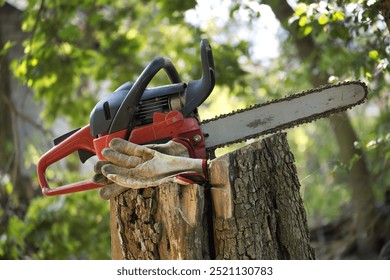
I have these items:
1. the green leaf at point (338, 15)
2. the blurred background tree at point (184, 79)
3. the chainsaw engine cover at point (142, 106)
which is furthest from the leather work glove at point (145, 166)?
the blurred background tree at point (184, 79)

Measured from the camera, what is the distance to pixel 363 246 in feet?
16.7

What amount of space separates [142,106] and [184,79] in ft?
10.8

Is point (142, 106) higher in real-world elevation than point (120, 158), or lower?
higher

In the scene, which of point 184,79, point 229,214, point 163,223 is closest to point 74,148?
point 163,223

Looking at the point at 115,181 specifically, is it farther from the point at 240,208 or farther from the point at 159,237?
the point at 240,208

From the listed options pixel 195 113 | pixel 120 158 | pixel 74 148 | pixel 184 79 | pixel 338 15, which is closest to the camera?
pixel 120 158

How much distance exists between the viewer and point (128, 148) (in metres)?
2.46

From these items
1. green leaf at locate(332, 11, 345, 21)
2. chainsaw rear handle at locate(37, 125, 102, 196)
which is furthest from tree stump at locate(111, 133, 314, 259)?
green leaf at locate(332, 11, 345, 21)

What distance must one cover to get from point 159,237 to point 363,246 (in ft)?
10.2

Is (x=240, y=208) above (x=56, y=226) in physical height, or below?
below

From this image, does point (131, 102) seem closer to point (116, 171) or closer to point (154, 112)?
point (154, 112)

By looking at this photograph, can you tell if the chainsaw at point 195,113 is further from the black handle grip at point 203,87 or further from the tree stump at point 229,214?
the tree stump at point 229,214
